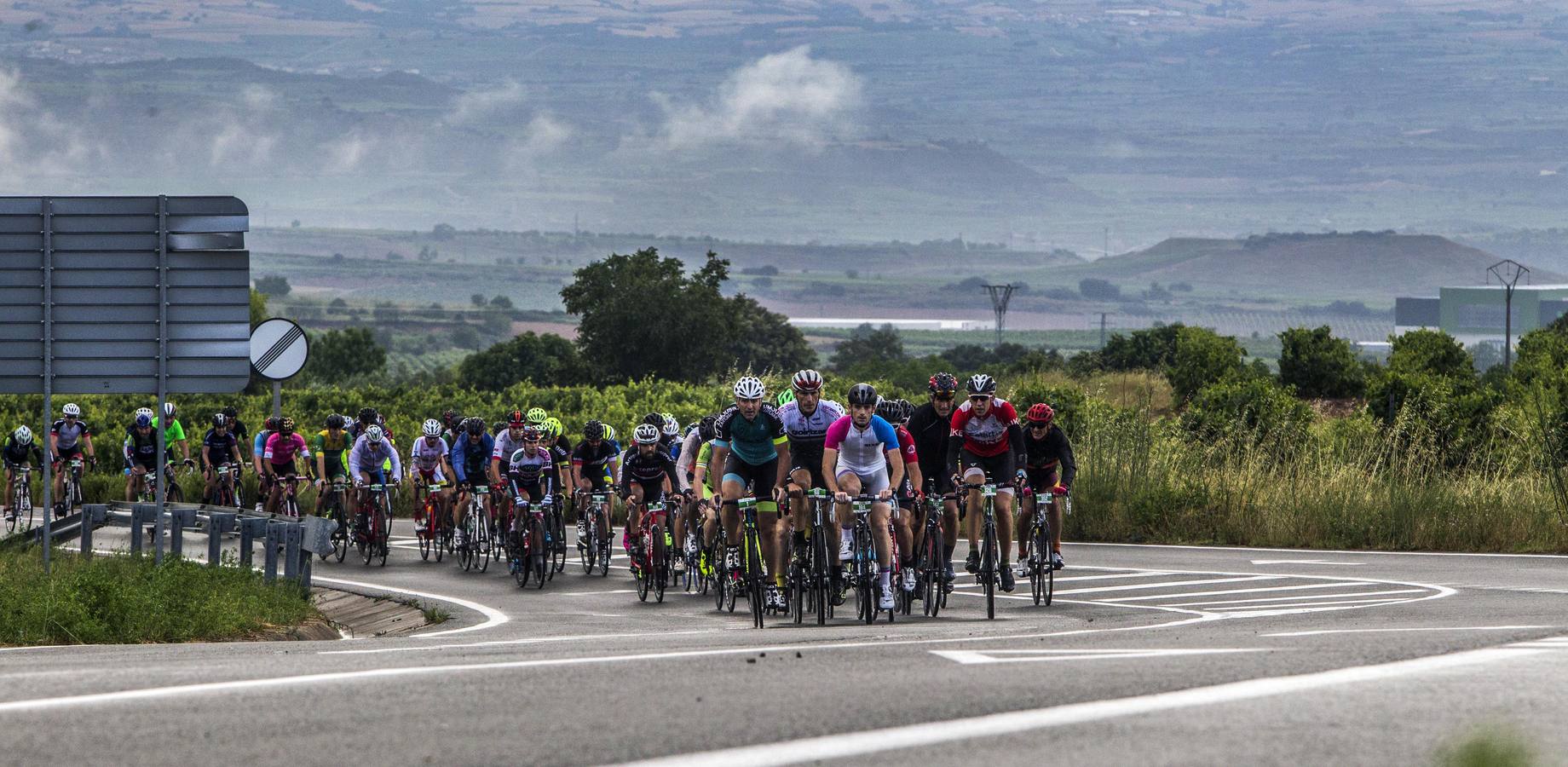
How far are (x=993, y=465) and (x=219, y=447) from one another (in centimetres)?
1494

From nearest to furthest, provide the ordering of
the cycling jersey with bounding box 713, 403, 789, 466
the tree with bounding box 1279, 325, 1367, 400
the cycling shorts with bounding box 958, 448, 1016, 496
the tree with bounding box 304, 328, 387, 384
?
the cycling jersey with bounding box 713, 403, 789, 466
the cycling shorts with bounding box 958, 448, 1016, 496
the tree with bounding box 1279, 325, 1367, 400
the tree with bounding box 304, 328, 387, 384

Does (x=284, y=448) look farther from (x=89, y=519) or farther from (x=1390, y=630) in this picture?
(x=1390, y=630)

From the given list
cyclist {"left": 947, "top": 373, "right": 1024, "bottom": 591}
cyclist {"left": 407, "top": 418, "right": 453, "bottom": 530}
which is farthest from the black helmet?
cyclist {"left": 407, "top": 418, "right": 453, "bottom": 530}

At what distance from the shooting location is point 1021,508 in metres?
17.2

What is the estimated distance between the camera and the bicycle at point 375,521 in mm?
24047

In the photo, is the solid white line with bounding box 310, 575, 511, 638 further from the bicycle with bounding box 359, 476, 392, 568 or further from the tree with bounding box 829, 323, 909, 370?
the tree with bounding box 829, 323, 909, 370

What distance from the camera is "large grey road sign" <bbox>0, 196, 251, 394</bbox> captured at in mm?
18031

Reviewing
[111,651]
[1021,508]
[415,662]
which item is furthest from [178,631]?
[1021,508]

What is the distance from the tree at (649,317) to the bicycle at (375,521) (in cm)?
5473

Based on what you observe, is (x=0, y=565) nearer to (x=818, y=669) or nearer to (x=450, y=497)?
(x=450, y=497)

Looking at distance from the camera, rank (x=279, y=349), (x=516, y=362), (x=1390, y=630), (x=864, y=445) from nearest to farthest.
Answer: (x=1390, y=630)
(x=864, y=445)
(x=279, y=349)
(x=516, y=362)

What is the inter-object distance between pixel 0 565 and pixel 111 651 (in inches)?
261

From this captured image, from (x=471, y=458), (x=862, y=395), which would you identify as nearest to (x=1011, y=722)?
(x=862, y=395)

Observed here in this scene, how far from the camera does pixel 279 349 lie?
2714 cm
